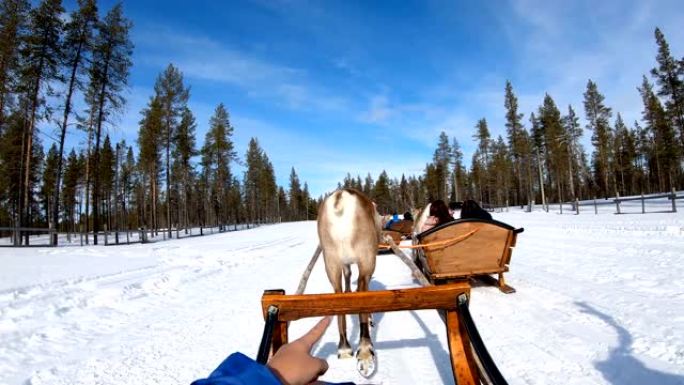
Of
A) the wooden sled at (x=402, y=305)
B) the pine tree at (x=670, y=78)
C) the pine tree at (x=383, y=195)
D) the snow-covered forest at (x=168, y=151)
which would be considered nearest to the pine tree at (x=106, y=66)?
the snow-covered forest at (x=168, y=151)

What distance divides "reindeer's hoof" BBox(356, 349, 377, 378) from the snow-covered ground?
8 centimetres

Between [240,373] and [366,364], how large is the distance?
2706 millimetres

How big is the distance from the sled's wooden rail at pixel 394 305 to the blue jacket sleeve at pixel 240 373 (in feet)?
4.31

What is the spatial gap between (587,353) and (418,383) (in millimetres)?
1732

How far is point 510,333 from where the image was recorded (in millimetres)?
4422

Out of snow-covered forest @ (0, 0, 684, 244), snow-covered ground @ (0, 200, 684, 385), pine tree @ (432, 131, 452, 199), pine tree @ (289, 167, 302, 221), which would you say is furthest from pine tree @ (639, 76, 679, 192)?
pine tree @ (289, 167, 302, 221)

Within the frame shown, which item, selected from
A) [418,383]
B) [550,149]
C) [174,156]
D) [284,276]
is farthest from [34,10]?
[550,149]

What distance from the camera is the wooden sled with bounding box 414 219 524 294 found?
6633mm

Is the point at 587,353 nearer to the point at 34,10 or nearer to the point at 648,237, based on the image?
the point at 648,237

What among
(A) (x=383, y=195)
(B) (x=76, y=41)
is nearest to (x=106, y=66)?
(B) (x=76, y=41)

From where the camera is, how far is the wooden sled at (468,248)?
21.8 ft

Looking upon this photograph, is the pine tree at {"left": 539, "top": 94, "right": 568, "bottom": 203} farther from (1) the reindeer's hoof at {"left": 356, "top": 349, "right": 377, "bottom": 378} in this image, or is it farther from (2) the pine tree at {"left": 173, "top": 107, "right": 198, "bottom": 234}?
(1) the reindeer's hoof at {"left": 356, "top": 349, "right": 377, "bottom": 378}

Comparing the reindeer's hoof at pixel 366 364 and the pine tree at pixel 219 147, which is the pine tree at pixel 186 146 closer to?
the pine tree at pixel 219 147

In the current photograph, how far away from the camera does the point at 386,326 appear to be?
520cm
